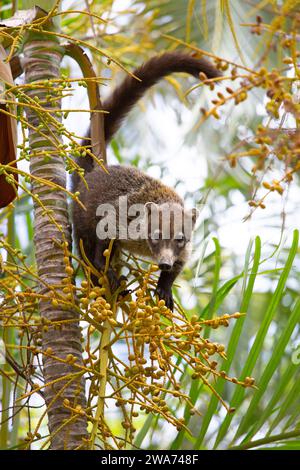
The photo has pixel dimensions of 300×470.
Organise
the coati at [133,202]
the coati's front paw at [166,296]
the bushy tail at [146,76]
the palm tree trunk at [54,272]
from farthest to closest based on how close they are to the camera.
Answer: the coati at [133,202] → the bushy tail at [146,76] → the coati's front paw at [166,296] → the palm tree trunk at [54,272]

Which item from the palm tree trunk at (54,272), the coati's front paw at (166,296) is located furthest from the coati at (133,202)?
the palm tree trunk at (54,272)

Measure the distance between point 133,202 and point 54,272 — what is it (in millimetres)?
1656

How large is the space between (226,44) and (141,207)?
1.08m

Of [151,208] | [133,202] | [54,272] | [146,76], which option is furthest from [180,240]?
[54,272]

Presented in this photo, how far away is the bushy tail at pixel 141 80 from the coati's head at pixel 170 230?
1.77 ft

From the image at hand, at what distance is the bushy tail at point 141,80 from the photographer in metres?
3.73

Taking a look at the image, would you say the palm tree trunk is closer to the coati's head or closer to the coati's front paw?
the coati's front paw

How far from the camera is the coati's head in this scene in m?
4.09

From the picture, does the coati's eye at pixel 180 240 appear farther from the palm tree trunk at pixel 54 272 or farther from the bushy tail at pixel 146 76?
the palm tree trunk at pixel 54 272

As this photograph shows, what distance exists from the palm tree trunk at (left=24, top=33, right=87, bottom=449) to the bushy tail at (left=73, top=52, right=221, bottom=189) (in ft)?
2.68

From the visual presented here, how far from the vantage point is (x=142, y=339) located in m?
2.28

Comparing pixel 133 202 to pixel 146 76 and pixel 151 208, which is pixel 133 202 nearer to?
pixel 151 208

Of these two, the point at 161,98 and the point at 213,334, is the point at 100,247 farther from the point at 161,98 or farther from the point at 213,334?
the point at 161,98
